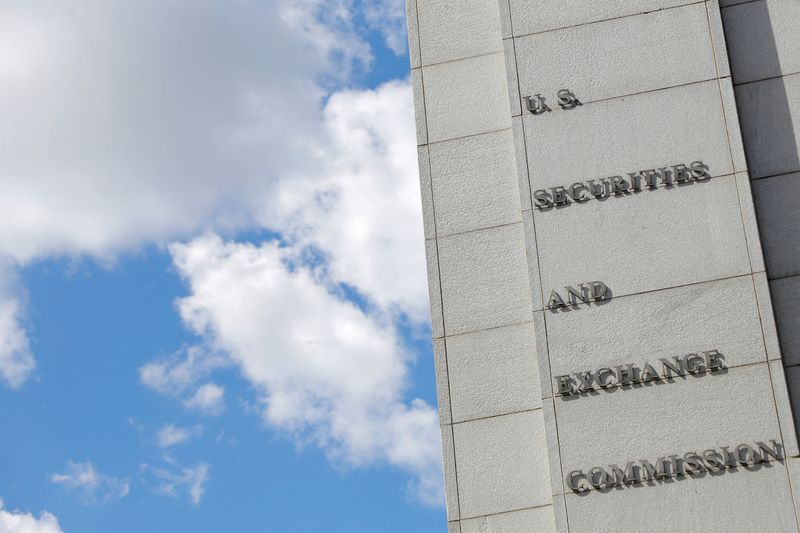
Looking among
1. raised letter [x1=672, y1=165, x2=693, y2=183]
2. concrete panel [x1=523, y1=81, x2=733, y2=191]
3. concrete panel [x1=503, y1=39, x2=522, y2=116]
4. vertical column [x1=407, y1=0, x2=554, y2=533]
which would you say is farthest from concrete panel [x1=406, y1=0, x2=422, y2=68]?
raised letter [x1=672, y1=165, x2=693, y2=183]

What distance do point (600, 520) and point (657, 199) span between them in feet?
14.9

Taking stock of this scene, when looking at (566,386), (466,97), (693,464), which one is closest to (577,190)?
(466,97)

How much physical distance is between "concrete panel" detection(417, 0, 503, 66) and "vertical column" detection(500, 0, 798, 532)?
0.61 meters

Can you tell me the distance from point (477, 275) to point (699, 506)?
459 centimetres

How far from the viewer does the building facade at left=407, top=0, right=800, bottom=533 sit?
16.2 meters

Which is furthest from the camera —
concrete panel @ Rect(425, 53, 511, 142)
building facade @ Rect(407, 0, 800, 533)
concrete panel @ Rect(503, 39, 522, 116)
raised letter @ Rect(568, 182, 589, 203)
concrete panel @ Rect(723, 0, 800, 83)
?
concrete panel @ Rect(425, 53, 511, 142)

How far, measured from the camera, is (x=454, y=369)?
17828 millimetres

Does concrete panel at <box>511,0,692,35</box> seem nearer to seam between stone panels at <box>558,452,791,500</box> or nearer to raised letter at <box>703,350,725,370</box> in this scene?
raised letter at <box>703,350,725,370</box>

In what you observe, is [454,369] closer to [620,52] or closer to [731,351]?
[731,351]

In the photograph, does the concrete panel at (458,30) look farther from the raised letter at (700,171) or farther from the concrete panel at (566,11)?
the raised letter at (700,171)

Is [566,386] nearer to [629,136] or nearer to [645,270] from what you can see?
[645,270]

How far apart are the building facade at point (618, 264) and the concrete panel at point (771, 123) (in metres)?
0.02

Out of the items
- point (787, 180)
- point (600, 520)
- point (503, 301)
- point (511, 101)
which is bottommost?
point (600, 520)

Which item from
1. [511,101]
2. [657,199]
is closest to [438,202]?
[511,101]
